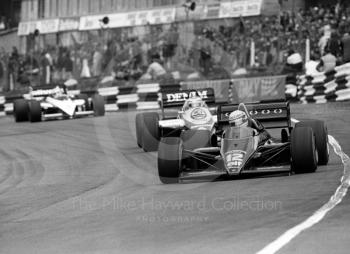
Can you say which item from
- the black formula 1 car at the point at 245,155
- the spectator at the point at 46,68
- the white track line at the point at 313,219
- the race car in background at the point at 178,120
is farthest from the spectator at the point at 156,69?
the white track line at the point at 313,219

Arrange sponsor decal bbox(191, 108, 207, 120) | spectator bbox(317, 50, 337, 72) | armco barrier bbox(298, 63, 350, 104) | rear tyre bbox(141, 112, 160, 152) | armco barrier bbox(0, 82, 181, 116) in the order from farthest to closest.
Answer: armco barrier bbox(0, 82, 181, 116) < spectator bbox(317, 50, 337, 72) < armco barrier bbox(298, 63, 350, 104) < rear tyre bbox(141, 112, 160, 152) < sponsor decal bbox(191, 108, 207, 120)

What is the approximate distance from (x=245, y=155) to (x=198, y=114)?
3.78 metres

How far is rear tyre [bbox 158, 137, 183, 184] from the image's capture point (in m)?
11.6

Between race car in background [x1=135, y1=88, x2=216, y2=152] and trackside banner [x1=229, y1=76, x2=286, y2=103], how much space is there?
8729 mm

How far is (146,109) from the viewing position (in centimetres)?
2864

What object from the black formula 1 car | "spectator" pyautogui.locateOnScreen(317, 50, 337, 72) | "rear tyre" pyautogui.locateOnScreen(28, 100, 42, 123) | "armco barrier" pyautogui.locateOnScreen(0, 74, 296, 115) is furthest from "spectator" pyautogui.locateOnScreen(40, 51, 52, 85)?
the black formula 1 car

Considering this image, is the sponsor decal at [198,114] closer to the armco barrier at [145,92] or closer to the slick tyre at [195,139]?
the slick tyre at [195,139]

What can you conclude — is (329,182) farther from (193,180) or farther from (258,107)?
(258,107)

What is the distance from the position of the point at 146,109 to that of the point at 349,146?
1469 cm

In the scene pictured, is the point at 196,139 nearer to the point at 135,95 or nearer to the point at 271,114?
the point at 271,114

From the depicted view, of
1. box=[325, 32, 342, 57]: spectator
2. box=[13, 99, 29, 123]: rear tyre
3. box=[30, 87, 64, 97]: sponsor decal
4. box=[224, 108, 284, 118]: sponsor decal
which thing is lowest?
box=[13, 99, 29, 123]: rear tyre

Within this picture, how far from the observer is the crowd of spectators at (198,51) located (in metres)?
25.3

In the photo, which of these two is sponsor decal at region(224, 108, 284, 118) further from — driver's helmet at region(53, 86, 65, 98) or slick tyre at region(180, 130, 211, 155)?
driver's helmet at region(53, 86, 65, 98)

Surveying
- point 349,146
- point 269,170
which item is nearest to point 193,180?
point 269,170
